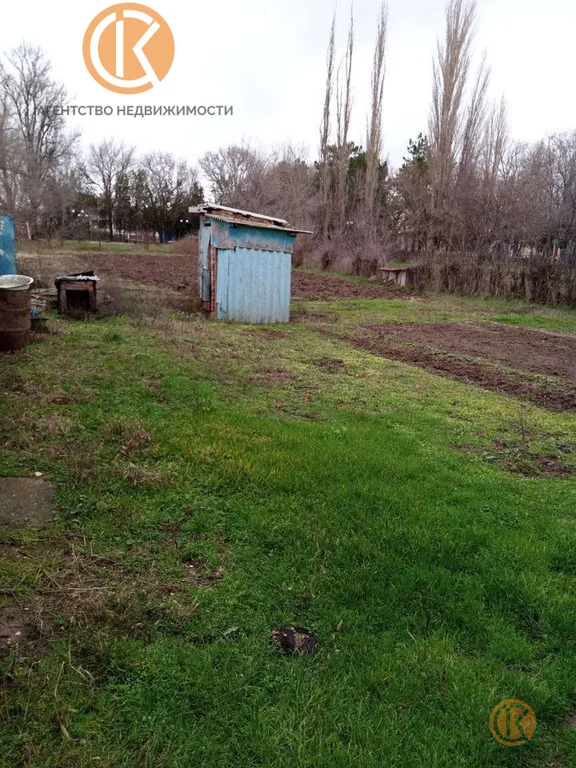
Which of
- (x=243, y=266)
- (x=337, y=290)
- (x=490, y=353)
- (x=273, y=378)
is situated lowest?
(x=273, y=378)

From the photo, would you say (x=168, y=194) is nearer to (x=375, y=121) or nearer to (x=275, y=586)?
(x=375, y=121)

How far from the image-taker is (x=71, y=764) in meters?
1.72

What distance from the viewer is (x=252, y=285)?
37.6 ft

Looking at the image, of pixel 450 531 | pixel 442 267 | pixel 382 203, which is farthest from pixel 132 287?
pixel 382 203

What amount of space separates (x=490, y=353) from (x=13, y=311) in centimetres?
780

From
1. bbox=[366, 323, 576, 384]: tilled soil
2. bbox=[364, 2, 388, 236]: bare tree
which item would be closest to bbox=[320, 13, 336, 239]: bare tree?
bbox=[364, 2, 388, 236]: bare tree

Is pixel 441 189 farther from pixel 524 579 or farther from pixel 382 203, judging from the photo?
pixel 524 579

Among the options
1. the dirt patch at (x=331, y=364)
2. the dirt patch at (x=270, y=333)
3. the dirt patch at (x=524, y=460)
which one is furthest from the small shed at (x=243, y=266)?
the dirt patch at (x=524, y=460)

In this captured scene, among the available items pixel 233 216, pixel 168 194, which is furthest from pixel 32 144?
pixel 233 216

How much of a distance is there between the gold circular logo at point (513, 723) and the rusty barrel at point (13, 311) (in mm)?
6566

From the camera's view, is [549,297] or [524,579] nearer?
[524,579]

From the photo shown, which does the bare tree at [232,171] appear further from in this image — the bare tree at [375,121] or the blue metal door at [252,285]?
the blue metal door at [252,285]

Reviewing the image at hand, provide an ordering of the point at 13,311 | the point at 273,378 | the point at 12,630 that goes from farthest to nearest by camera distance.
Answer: the point at 273,378 < the point at 13,311 < the point at 12,630

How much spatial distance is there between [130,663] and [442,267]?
66.4 ft
